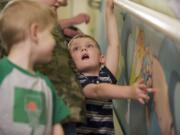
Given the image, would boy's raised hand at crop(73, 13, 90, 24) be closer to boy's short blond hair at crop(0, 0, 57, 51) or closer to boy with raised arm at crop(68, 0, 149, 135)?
boy with raised arm at crop(68, 0, 149, 135)

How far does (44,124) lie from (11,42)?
0.21 meters

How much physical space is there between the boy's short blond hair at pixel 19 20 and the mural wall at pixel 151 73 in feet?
1.11

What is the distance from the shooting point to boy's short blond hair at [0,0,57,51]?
36.2 inches

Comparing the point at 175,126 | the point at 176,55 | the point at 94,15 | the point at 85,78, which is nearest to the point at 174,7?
the point at 176,55

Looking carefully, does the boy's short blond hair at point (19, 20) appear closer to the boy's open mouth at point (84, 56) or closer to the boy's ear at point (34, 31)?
the boy's ear at point (34, 31)

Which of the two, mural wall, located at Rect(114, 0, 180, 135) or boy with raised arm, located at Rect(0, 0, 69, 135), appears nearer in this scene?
boy with raised arm, located at Rect(0, 0, 69, 135)

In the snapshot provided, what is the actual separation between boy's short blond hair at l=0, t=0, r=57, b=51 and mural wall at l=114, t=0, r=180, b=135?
1.11ft

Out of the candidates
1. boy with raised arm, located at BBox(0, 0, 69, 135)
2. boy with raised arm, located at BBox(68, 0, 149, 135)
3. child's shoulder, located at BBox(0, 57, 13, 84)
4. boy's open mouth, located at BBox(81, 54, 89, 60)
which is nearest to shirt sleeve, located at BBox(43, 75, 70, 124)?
boy with raised arm, located at BBox(0, 0, 69, 135)

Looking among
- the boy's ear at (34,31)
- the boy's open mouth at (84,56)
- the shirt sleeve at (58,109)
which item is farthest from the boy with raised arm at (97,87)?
the boy's ear at (34,31)

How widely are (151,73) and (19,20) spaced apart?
20.5 inches

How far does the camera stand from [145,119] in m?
1.42

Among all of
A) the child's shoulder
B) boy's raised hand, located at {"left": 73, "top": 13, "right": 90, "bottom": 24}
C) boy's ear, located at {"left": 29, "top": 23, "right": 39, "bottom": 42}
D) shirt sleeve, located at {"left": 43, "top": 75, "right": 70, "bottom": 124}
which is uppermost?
boy's raised hand, located at {"left": 73, "top": 13, "right": 90, "bottom": 24}

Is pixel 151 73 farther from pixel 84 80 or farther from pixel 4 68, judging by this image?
pixel 4 68

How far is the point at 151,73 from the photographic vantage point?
4.17 ft
